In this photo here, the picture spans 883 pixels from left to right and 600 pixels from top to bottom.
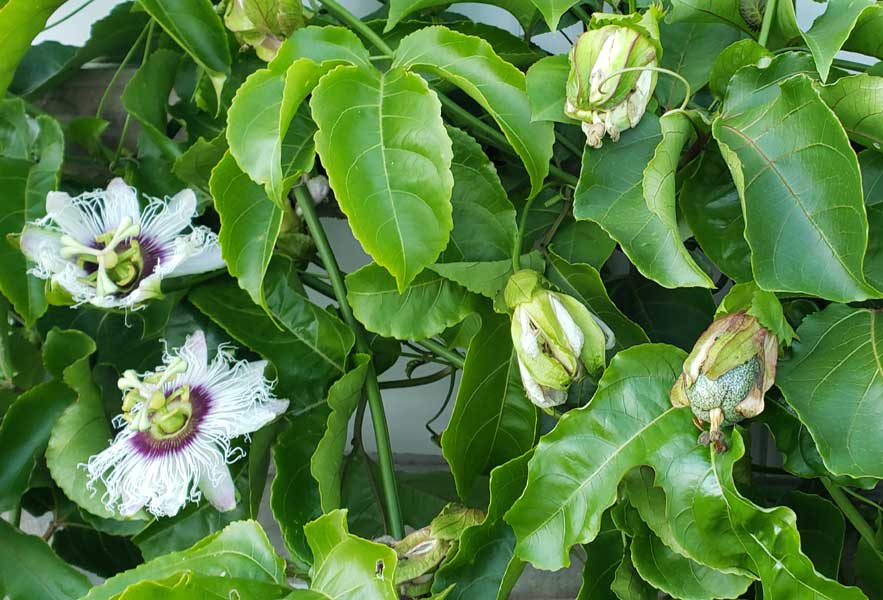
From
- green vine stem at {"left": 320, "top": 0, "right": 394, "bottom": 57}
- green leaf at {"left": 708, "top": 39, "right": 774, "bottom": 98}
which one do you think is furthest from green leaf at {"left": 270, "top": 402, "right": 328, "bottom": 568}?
green leaf at {"left": 708, "top": 39, "right": 774, "bottom": 98}

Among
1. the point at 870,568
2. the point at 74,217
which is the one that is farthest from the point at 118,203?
the point at 870,568

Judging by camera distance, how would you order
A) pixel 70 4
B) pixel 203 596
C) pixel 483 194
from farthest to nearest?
pixel 70 4
pixel 483 194
pixel 203 596

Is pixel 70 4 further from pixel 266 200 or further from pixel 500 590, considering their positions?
pixel 500 590

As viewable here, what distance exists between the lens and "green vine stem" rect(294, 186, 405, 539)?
0.77 meters

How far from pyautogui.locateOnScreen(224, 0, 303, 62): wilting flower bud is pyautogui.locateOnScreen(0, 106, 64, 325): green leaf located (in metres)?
0.21

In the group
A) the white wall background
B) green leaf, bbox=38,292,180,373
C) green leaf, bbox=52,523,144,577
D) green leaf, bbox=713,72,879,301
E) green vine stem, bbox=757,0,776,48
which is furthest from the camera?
the white wall background

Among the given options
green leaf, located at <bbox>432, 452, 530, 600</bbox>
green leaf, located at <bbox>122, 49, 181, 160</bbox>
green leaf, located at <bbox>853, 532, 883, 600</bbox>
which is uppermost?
green leaf, located at <bbox>122, 49, 181, 160</bbox>

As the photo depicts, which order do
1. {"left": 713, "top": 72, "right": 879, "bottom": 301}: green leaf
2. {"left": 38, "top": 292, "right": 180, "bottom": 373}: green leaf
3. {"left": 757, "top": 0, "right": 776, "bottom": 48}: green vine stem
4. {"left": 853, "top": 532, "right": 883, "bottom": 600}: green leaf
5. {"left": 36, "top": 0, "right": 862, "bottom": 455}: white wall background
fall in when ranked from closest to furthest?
{"left": 713, "top": 72, "right": 879, "bottom": 301}: green leaf → {"left": 757, "top": 0, "right": 776, "bottom": 48}: green vine stem → {"left": 853, "top": 532, "right": 883, "bottom": 600}: green leaf → {"left": 38, "top": 292, "right": 180, "bottom": 373}: green leaf → {"left": 36, "top": 0, "right": 862, "bottom": 455}: white wall background

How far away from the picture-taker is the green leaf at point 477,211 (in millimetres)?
745

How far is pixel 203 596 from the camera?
2.03 ft

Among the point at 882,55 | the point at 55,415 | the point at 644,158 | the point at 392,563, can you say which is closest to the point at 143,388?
the point at 55,415

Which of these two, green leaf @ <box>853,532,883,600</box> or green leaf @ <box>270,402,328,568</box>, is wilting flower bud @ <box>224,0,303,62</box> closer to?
green leaf @ <box>270,402,328,568</box>

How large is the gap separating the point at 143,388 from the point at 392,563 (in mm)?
275

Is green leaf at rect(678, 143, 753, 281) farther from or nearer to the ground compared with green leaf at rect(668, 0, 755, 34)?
nearer to the ground
